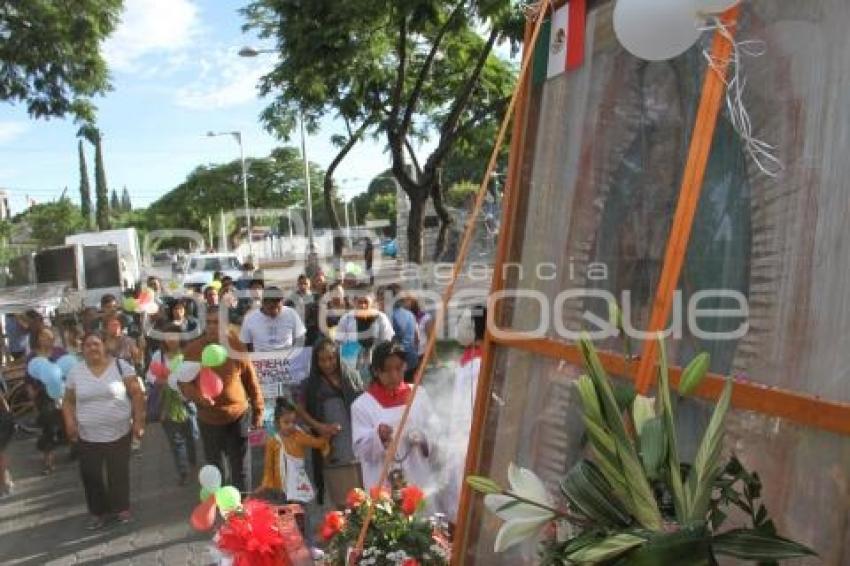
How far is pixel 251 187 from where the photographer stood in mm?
56188

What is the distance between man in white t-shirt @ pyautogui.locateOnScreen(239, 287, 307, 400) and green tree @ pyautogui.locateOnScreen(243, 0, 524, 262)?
445 cm

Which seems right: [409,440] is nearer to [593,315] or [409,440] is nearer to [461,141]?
[593,315]

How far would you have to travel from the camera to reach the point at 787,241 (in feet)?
5.14

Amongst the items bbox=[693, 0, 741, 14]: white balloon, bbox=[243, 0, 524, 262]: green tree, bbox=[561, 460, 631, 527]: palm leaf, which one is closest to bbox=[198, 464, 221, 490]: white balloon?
bbox=[561, 460, 631, 527]: palm leaf

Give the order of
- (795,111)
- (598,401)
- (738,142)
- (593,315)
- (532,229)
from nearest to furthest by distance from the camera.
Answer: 1. (598,401)
2. (795,111)
3. (738,142)
4. (593,315)
5. (532,229)

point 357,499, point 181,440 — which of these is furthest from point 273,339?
point 357,499

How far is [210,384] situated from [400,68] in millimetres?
6918

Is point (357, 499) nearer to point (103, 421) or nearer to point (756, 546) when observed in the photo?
point (756, 546)

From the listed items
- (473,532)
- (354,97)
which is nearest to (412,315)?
(354,97)

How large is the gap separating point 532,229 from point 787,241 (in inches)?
35.7

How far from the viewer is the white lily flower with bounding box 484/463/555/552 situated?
1.44 metres

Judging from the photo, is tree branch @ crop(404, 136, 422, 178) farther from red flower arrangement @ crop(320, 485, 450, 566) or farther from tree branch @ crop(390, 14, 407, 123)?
red flower arrangement @ crop(320, 485, 450, 566)

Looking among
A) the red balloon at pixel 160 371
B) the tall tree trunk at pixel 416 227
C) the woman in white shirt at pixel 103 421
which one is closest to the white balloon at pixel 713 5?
the woman in white shirt at pixel 103 421

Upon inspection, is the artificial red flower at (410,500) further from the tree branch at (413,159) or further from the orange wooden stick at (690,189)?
the tree branch at (413,159)
